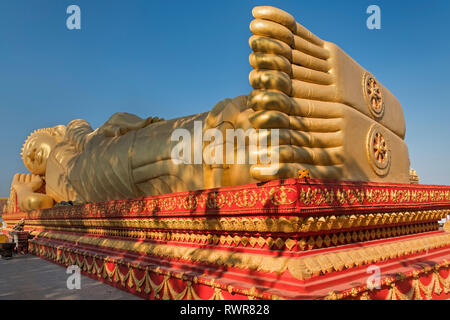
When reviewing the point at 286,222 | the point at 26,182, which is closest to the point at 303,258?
the point at 286,222

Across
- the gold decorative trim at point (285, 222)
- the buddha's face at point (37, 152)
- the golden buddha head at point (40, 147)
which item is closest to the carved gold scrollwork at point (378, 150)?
the gold decorative trim at point (285, 222)

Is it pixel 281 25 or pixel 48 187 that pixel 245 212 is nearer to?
pixel 281 25

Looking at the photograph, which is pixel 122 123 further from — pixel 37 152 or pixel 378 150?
pixel 37 152

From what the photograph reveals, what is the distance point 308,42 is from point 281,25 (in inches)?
21.4

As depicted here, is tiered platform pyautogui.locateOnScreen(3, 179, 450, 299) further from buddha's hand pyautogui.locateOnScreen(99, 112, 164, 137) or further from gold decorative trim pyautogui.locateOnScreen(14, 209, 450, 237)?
buddha's hand pyautogui.locateOnScreen(99, 112, 164, 137)

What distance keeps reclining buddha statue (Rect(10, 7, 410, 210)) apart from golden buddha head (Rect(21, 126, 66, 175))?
4.43m

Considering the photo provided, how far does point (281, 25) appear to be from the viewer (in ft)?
11.9

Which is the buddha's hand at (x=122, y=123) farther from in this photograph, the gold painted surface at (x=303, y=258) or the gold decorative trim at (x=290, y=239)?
the gold painted surface at (x=303, y=258)

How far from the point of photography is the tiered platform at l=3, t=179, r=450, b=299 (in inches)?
109

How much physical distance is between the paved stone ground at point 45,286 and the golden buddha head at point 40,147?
436 centimetres

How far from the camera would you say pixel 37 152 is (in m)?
11.2

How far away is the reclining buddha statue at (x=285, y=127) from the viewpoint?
11.4 ft

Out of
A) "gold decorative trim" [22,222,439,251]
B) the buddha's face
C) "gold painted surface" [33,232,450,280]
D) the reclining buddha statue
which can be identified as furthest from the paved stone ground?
the buddha's face
